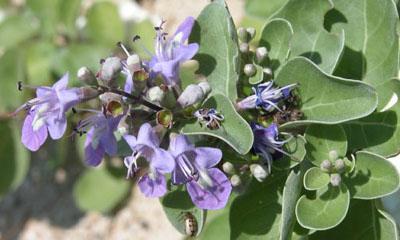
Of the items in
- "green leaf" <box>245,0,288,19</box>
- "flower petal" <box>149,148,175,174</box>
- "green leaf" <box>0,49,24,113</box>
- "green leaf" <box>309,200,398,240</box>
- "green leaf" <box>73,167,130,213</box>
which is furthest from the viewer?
"green leaf" <box>73,167,130,213</box>

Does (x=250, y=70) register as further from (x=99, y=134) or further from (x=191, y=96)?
(x=99, y=134)

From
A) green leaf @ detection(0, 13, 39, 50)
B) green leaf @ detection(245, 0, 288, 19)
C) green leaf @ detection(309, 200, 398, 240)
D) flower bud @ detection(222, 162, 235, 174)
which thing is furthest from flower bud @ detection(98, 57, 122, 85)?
green leaf @ detection(0, 13, 39, 50)

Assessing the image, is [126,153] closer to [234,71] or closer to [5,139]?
[234,71]

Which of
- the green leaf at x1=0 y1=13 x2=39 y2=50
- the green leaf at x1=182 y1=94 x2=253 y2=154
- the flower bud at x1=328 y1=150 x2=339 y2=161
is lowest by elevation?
the green leaf at x1=0 y1=13 x2=39 y2=50

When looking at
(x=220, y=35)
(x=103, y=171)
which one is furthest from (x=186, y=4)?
(x=220, y=35)

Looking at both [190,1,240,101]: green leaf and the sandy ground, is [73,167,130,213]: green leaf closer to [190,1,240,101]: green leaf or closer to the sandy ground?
the sandy ground

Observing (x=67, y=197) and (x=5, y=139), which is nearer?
(x=5, y=139)
